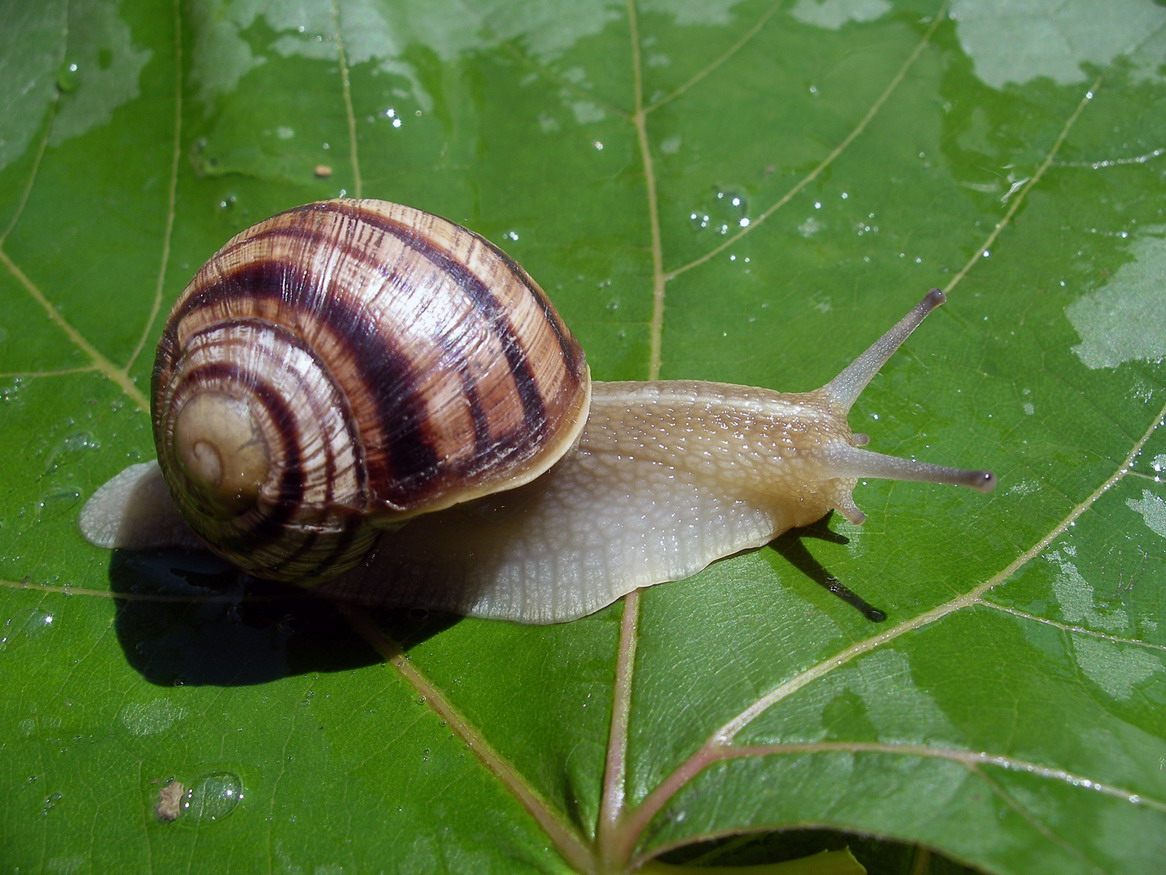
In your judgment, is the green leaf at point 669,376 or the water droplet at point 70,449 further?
the water droplet at point 70,449

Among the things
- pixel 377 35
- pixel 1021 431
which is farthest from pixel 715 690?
pixel 377 35

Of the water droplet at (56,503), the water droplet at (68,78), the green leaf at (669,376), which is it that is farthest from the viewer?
the water droplet at (68,78)

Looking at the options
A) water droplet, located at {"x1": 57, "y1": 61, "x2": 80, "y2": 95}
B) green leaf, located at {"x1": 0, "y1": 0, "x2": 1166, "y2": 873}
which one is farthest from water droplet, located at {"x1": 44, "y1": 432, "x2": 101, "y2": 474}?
water droplet, located at {"x1": 57, "y1": 61, "x2": 80, "y2": 95}

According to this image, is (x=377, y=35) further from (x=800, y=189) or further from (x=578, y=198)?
(x=800, y=189)

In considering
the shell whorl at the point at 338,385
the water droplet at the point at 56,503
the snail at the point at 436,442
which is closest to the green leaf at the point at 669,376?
the water droplet at the point at 56,503

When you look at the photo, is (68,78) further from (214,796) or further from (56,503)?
(214,796)

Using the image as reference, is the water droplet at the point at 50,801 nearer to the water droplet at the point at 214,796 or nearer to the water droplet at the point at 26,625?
the water droplet at the point at 214,796
